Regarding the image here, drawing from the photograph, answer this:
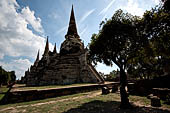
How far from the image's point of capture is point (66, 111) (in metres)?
5.49

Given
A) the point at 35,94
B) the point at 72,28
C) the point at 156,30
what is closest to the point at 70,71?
the point at 35,94

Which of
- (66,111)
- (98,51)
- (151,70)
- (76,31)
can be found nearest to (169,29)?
(98,51)

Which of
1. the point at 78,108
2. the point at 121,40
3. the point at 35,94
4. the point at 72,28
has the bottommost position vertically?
the point at 78,108

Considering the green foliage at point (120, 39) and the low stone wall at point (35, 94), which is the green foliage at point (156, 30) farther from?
the low stone wall at point (35, 94)

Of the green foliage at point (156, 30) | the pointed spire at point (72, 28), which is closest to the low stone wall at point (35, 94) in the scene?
the green foliage at point (156, 30)

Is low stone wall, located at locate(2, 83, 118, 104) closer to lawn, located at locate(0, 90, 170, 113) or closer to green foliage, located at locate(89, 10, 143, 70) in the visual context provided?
lawn, located at locate(0, 90, 170, 113)

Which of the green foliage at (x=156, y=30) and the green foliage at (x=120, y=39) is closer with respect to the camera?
the green foliage at (x=156, y=30)

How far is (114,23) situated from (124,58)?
2.76 m

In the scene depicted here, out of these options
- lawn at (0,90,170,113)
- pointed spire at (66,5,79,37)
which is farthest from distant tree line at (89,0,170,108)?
pointed spire at (66,5,79,37)

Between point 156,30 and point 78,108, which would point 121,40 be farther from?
point 78,108

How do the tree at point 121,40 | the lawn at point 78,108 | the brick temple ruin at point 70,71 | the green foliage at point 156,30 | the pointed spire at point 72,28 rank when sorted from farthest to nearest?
the pointed spire at point 72,28 → the brick temple ruin at point 70,71 → the tree at point 121,40 → the green foliage at point 156,30 → the lawn at point 78,108

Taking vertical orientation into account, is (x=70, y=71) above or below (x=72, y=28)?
below

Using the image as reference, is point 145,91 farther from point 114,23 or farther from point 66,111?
point 66,111

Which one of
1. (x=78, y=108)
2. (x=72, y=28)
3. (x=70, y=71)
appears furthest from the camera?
(x=72, y=28)
